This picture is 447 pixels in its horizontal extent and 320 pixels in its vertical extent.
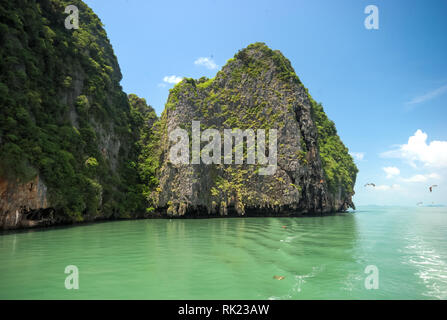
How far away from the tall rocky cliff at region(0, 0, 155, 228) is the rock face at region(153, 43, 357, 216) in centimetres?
691

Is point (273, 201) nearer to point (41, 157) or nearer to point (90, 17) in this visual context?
point (41, 157)

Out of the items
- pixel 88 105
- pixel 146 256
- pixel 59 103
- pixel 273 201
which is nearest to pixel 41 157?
pixel 59 103

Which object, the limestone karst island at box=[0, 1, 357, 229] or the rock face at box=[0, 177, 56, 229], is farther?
the limestone karst island at box=[0, 1, 357, 229]

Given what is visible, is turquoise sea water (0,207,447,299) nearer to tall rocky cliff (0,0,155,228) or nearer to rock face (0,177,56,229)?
rock face (0,177,56,229)

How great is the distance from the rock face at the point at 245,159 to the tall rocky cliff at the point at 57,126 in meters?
6.91

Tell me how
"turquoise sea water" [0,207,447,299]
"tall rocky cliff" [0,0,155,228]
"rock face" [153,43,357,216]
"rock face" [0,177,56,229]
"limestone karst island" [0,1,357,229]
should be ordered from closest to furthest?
"turquoise sea water" [0,207,447,299]
"rock face" [0,177,56,229]
"tall rocky cliff" [0,0,155,228]
"limestone karst island" [0,1,357,229]
"rock face" [153,43,357,216]

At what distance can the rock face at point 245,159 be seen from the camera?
3428 cm

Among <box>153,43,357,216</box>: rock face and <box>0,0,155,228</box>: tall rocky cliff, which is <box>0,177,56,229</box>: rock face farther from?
<box>153,43,357,216</box>: rock face

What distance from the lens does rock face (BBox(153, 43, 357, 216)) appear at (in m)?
34.3

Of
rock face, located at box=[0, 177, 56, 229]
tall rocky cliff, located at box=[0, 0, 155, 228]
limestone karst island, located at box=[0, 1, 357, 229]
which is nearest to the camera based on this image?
rock face, located at box=[0, 177, 56, 229]

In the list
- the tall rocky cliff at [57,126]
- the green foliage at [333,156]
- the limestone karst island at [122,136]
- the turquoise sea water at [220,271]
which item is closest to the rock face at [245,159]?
the limestone karst island at [122,136]

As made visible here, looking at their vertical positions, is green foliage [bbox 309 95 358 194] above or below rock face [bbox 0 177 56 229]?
above

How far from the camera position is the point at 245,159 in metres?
37.1

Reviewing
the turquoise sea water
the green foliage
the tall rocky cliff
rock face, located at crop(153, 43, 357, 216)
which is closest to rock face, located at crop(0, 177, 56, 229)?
the tall rocky cliff
